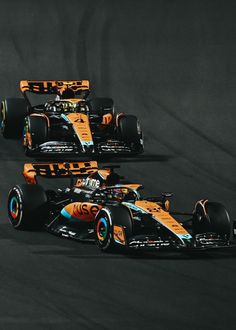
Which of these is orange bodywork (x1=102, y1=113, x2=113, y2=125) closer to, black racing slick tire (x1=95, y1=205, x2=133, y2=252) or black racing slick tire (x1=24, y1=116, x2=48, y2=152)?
black racing slick tire (x1=24, y1=116, x2=48, y2=152)

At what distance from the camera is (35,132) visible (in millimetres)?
28906

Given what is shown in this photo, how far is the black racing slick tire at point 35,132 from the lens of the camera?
2892 centimetres

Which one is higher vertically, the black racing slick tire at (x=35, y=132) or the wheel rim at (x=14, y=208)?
the black racing slick tire at (x=35, y=132)

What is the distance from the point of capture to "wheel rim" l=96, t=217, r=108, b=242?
2082 cm

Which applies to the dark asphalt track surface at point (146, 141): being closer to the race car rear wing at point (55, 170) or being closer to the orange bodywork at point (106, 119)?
the race car rear wing at point (55, 170)

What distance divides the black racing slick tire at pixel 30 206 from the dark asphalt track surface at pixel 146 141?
0.81 ft

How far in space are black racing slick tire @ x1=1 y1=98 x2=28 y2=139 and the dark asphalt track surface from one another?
0.37 m

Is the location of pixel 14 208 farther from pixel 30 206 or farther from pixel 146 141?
pixel 146 141

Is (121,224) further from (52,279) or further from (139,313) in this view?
(139,313)

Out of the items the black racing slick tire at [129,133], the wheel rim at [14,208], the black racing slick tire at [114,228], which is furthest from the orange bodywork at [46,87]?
the black racing slick tire at [114,228]

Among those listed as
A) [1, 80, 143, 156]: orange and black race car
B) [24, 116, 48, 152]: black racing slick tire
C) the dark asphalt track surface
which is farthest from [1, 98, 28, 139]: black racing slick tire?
[24, 116, 48, 152]: black racing slick tire
